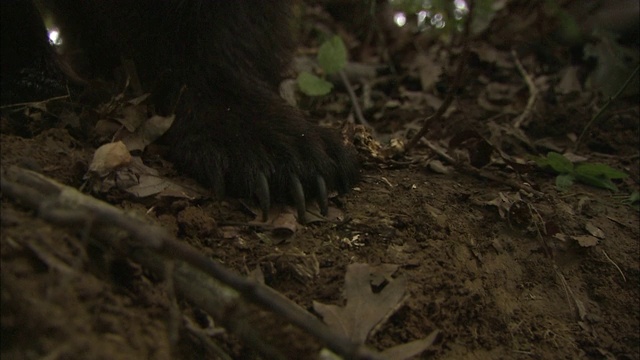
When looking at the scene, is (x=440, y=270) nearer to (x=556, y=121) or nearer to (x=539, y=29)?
(x=556, y=121)

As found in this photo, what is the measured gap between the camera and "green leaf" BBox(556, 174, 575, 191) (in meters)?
2.30

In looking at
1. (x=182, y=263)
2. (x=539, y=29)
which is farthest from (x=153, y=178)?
(x=539, y=29)

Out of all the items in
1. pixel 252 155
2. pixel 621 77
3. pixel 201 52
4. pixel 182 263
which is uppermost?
pixel 621 77

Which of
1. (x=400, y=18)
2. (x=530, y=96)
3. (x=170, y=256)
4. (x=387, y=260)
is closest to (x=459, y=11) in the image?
(x=400, y=18)

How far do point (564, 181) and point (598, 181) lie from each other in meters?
0.17

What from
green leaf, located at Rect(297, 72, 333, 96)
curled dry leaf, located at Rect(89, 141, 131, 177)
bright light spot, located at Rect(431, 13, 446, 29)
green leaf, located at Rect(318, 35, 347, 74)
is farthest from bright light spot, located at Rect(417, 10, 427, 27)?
curled dry leaf, located at Rect(89, 141, 131, 177)

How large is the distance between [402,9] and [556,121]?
6.82 feet

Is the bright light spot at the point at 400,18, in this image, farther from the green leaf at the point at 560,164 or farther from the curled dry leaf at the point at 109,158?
the curled dry leaf at the point at 109,158

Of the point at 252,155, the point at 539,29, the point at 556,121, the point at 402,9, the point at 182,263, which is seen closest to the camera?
the point at 182,263

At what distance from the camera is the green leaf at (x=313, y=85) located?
9.64 ft

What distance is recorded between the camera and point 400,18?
4.80 meters

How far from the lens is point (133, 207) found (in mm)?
1668

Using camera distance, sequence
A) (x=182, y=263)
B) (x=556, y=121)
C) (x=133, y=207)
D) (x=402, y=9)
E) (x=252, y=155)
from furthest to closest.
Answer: (x=402, y=9), (x=556, y=121), (x=252, y=155), (x=133, y=207), (x=182, y=263)

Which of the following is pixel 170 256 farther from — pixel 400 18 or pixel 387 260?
pixel 400 18
